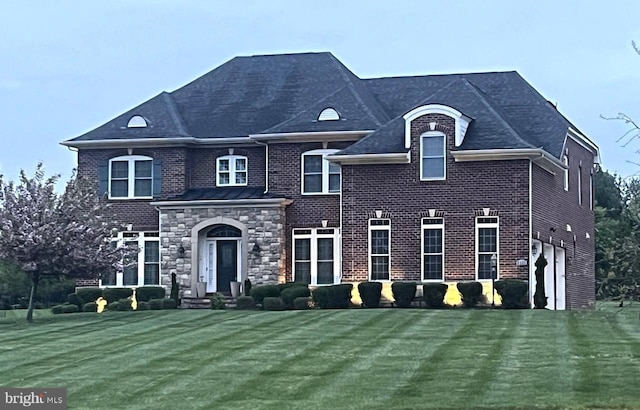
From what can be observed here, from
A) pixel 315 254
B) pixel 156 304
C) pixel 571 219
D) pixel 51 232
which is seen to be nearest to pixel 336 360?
pixel 51 232

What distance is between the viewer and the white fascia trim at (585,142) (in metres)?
45.0

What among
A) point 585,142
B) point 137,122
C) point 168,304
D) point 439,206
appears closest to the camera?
point 439,206

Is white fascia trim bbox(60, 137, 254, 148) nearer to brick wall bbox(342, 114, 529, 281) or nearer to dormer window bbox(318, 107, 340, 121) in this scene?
dormer window bbox(318, 107, 340, 121)

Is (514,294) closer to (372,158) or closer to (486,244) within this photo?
(486,244)

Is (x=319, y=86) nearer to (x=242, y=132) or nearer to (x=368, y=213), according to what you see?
(x=242, y=132)

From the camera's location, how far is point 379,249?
40.6 meters

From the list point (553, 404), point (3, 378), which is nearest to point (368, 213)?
point (3, 378)

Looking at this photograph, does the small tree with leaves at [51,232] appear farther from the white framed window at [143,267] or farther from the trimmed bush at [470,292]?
the trimmed bush at [470,292]

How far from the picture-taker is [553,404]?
19562 millimetres

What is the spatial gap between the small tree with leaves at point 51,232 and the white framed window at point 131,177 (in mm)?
7803

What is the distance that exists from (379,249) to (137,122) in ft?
34.1

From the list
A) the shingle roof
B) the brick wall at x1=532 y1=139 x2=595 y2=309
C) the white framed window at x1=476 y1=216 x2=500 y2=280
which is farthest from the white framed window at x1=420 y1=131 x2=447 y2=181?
the brick wall at x1=532 y1=139 x2=595 y2=309

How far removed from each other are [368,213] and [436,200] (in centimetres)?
219

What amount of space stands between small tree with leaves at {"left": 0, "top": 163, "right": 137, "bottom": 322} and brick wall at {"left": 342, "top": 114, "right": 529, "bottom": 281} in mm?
7837
